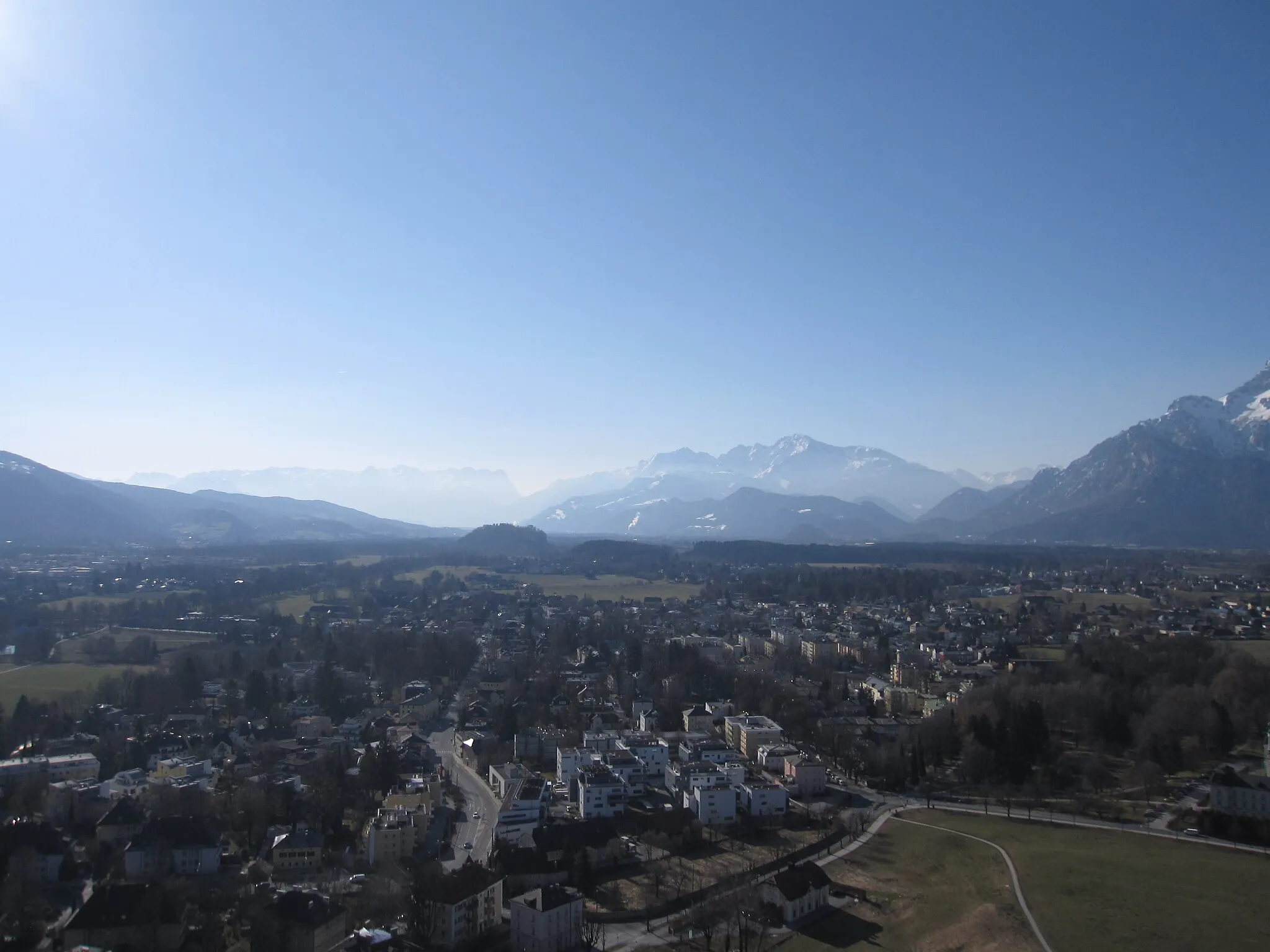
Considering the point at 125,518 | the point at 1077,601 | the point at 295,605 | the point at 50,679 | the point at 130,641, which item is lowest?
the point at 50,679

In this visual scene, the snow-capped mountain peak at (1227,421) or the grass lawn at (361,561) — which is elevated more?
the snow-capped mountain peak at (1227,421)

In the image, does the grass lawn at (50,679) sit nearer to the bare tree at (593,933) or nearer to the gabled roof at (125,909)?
the gabled roof at (125,909)

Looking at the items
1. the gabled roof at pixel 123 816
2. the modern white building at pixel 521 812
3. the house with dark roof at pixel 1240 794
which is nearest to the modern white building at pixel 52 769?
the gabled roof at pixel 123 816

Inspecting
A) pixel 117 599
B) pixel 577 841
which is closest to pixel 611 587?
pixel 117 599

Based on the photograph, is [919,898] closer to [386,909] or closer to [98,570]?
[386,909]

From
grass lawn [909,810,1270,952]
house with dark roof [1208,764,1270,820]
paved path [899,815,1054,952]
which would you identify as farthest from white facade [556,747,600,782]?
house with dark roof [1208,764,1270,820]

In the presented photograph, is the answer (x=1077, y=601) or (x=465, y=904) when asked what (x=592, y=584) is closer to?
(x=1077, y=601)

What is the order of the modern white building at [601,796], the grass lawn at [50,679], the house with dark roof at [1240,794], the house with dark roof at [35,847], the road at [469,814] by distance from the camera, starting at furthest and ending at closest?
1. the grass lawn at [50,679]
2. the modern white building at [601,796]
3. the house with dark roof at [1240,794]
4. the road at [469,814]
5. the house with dark roof at [35,847]

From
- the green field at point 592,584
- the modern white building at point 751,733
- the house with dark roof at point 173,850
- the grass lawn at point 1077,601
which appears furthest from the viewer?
the green field at point 592,584
